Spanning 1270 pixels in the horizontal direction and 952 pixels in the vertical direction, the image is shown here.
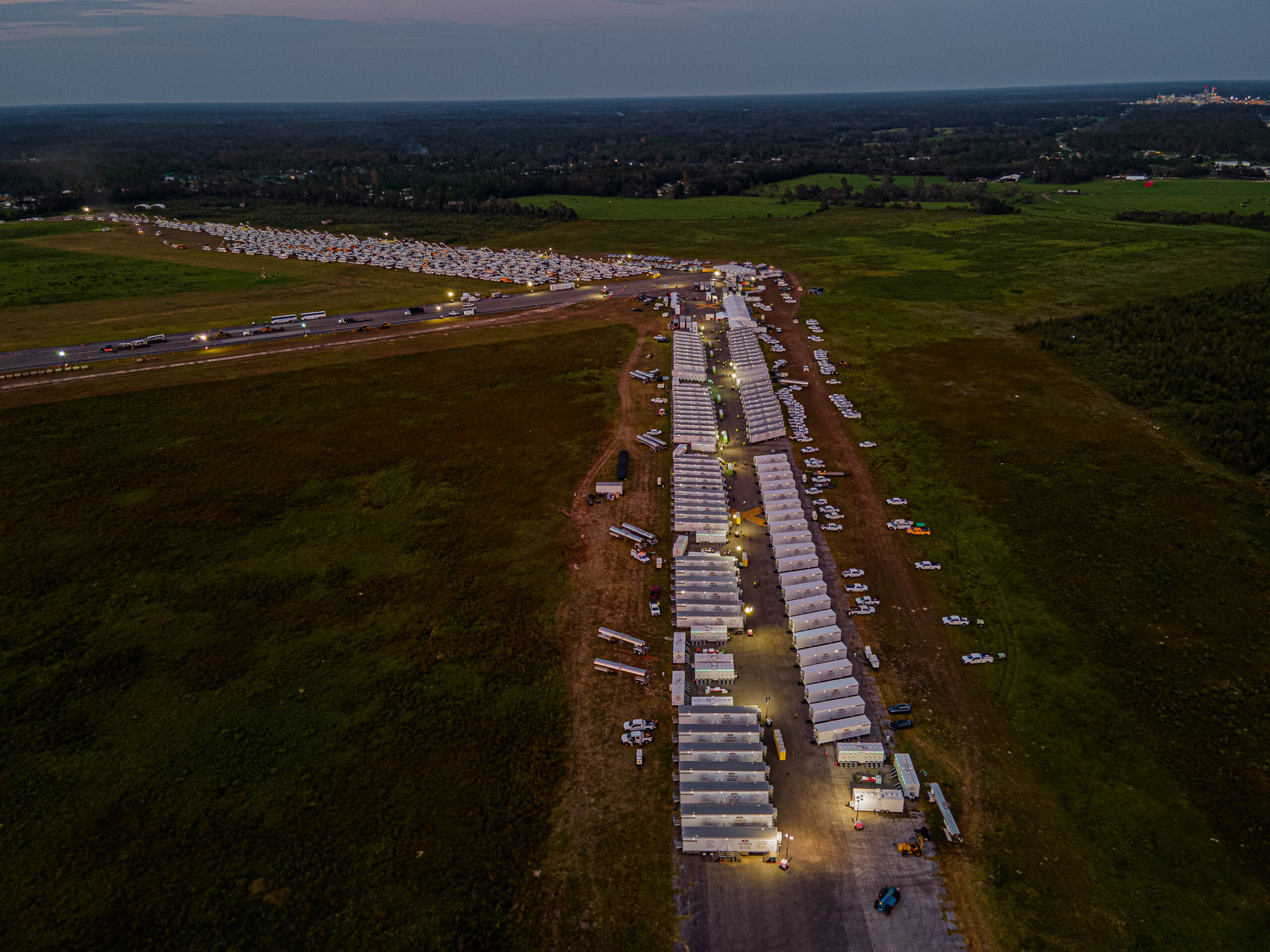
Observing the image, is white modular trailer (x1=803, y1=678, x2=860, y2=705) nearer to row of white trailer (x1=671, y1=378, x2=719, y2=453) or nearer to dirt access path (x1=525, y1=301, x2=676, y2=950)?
dirt access path (x1=525, y1=301, x2=676, y2=950)

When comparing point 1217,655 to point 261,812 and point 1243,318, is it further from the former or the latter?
point 1243,318

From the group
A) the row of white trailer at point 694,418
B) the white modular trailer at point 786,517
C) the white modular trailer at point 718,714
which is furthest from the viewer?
the row of white trailer at point 694,418

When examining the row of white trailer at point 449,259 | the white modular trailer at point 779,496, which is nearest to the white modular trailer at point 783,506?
the white modular trailer at point 779,496

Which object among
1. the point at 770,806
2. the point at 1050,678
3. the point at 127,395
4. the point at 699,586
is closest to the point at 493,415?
the point at 699,586

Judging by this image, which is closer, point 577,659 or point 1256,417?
point 577,659

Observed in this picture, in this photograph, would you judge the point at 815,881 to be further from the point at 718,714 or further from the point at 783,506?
the point at 783,506

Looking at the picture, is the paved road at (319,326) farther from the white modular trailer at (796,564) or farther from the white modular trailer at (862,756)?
the white modular trailer at (862,756)
